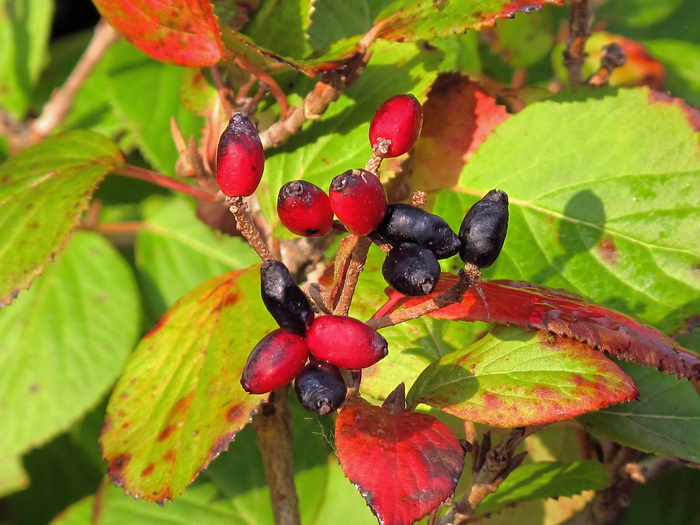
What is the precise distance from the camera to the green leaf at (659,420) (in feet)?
3.15

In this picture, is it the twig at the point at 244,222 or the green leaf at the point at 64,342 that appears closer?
the twig at the point at 244,222

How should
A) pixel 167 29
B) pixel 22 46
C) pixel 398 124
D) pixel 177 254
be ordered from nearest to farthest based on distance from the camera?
pixel 398 124 → pixel 167 29 → pixel 177 254 → pixel 22 46

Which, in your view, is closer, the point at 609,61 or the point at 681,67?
the point at 609,61

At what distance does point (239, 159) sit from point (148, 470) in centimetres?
44

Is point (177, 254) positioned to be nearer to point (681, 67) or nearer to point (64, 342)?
point (64, 342)

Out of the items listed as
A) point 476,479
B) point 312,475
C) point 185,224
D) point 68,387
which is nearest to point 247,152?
point 476,479

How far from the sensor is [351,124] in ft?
3.79

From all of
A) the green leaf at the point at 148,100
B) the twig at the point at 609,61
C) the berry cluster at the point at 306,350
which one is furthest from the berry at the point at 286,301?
the green leaf at the point at 148,100

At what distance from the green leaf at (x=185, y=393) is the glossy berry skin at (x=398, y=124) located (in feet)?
1.00

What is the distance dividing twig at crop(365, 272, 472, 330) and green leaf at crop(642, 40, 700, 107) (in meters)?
1.30

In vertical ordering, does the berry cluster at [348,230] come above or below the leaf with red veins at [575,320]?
above

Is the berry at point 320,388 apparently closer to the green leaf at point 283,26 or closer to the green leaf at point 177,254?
the green leaf at point 283,26

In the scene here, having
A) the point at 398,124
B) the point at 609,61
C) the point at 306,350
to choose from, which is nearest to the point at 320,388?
the point at 306,350

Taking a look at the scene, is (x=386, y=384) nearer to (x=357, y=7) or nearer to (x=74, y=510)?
(x=357, y=7)
